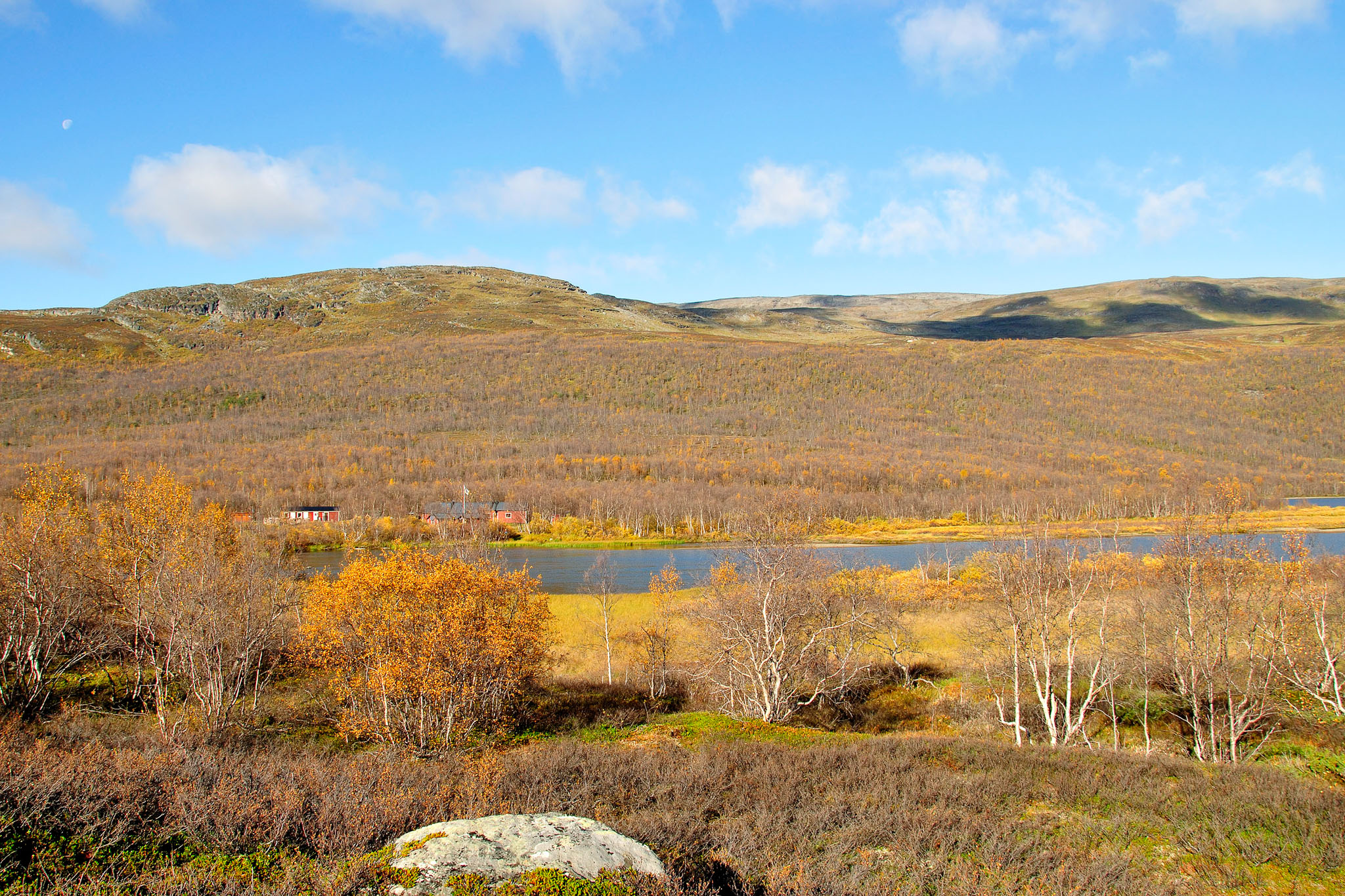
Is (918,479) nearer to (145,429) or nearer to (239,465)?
(239,465)

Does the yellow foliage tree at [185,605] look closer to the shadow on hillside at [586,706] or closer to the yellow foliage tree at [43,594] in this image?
the yellow foliage tree at [43,594]

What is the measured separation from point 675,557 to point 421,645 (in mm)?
72899

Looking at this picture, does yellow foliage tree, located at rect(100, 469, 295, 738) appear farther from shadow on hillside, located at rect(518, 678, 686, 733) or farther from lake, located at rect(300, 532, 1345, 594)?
lake, located at rect(300, 532, 1345, 594)

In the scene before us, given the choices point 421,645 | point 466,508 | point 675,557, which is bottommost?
point 675,557

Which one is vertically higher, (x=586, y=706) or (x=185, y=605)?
(x=185, y=605)

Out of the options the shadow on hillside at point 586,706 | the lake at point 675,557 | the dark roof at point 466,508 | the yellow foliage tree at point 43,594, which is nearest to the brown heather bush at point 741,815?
the shadow on hillside at point 586,706

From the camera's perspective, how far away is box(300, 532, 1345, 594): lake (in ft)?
226

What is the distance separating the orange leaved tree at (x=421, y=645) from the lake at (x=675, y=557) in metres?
37.4

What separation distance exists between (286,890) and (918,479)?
6089 inches

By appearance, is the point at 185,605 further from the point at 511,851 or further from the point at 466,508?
the point at 466,508

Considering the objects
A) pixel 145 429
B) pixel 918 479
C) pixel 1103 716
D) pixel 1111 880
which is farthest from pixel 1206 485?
pixel 145 429

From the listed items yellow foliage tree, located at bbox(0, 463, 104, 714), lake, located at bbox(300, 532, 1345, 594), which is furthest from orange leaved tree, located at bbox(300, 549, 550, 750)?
lake, located at bbox(300, 532, 1345, 594)

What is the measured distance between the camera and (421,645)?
19.9 m

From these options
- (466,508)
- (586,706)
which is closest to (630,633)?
(586,706)
